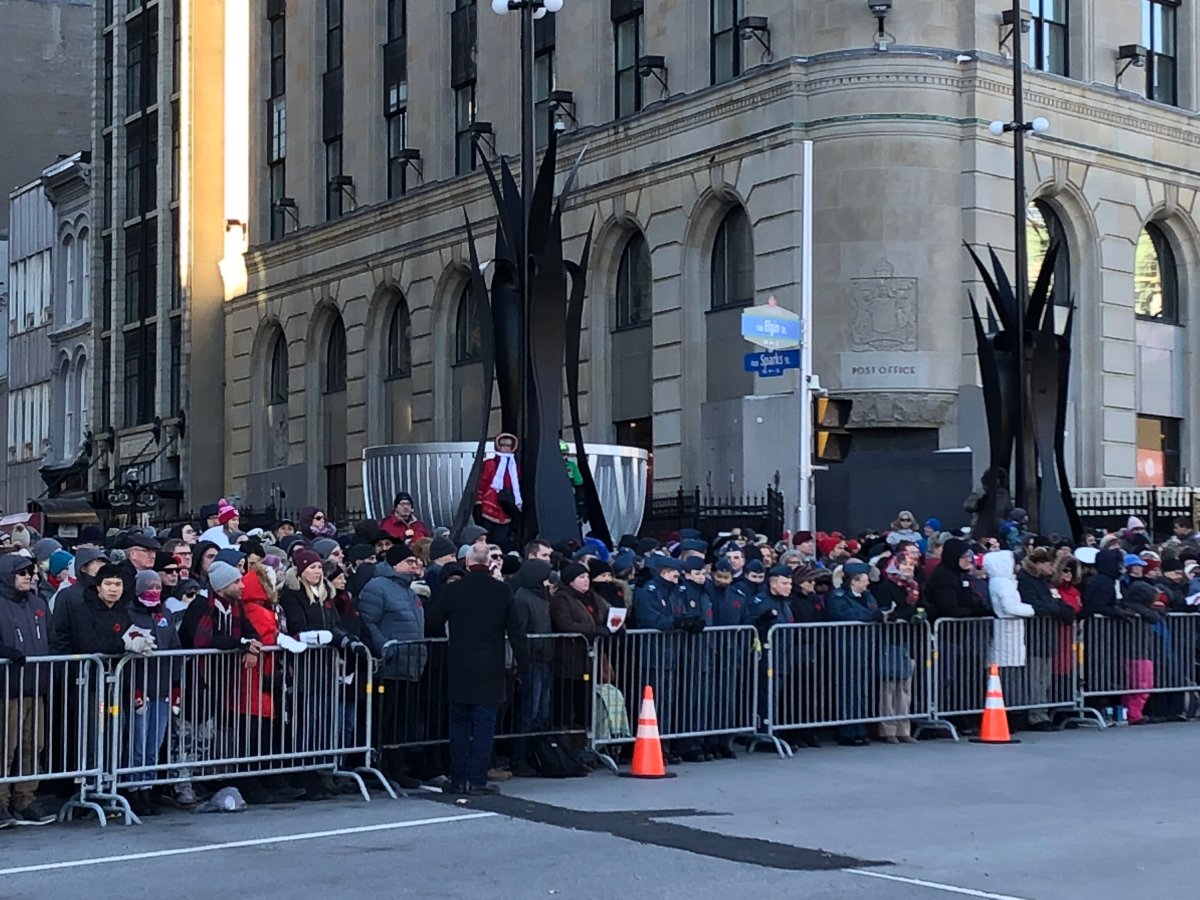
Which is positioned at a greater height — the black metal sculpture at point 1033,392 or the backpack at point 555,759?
the black metal sculpture at point 1033,392

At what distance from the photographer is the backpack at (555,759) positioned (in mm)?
15922

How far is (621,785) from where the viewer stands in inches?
607

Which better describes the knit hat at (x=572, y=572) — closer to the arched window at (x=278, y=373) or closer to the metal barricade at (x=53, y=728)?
the metal barricade at (x=53, y=728)

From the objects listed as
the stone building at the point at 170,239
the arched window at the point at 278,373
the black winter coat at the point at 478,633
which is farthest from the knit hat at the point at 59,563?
the stone building at the point at 170,239

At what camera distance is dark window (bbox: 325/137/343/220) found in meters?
52.3

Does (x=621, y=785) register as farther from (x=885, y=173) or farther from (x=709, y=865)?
(x=885, y=173)

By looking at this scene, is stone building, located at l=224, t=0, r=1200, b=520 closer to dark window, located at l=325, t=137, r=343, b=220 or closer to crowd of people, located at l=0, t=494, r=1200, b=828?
dark window, located at l=325, t=137, r=343, b=220

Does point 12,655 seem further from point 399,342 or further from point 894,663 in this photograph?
point 399,342

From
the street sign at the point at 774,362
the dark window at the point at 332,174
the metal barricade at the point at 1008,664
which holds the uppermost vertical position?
the dark window at the point at 332,174

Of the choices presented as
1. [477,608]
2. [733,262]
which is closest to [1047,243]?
[733,262]

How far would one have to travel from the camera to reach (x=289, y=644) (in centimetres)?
1430

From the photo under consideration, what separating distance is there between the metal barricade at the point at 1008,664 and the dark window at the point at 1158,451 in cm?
1996

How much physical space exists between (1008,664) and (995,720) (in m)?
1.11

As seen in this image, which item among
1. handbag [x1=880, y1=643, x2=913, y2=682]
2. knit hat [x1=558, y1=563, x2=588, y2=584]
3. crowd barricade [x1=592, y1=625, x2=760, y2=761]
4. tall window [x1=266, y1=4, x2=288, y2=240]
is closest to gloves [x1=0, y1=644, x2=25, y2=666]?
knit hat [x1=558, y1=563, x2=588, y2=584]
